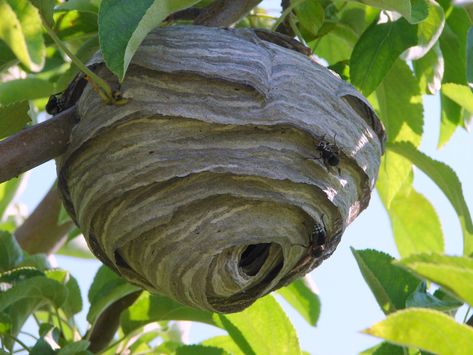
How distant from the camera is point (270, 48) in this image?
235cm

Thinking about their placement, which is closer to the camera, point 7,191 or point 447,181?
point 447,181

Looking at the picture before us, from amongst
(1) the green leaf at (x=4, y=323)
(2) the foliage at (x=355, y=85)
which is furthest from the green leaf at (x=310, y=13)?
(1) the green leaf at (x=4, y=323)

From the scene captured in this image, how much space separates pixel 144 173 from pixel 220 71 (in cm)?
28

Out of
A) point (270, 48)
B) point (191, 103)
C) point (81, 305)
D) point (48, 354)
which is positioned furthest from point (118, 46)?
point (81, 305)

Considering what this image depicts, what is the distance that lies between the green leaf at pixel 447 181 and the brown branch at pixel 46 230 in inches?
50.5

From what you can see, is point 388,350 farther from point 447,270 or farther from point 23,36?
point 23,36

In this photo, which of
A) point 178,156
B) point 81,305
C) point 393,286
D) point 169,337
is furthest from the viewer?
point 169,337

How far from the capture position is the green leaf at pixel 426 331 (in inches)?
52.1

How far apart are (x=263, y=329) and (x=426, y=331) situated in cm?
108

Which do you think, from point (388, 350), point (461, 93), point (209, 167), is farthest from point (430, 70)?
point (209, 167)

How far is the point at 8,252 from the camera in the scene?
9.09 ft

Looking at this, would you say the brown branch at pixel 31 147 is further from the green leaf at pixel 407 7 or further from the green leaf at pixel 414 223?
the green leaf at pixel 414 223

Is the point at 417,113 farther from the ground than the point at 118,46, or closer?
closer

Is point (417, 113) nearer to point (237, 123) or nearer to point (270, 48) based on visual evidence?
point (270, 48)
